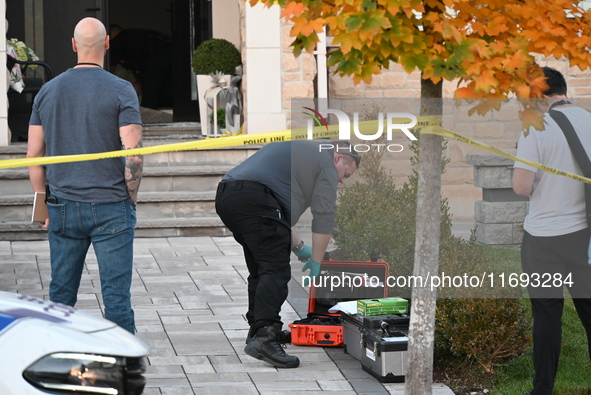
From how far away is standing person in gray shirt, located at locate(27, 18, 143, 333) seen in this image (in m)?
5.23

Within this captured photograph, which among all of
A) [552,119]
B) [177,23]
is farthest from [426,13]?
[177,23]

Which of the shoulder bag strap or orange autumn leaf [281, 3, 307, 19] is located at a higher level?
orange autumn leaf [281, 3, 307, 19]

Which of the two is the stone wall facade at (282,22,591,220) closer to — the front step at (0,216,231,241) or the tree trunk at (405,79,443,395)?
the front step at (0,216,231,241)

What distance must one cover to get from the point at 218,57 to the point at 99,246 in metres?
7.17

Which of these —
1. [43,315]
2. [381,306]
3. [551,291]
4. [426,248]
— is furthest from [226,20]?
[43,315]

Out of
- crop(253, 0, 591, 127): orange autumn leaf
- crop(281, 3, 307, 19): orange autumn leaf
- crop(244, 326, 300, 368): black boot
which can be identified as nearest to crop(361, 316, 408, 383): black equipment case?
crop(244, 326, 300, 368): black boot

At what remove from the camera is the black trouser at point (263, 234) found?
611 cm

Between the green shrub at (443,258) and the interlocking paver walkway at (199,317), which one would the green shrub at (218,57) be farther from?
the green shrub at (443,258)

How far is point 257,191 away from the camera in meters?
6.16

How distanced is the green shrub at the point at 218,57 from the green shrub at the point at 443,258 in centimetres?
403

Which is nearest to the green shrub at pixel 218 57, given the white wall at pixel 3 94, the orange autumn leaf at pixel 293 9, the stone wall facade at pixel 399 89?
the stone wall facade at pixel 399 89

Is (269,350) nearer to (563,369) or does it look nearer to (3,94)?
(563,369)

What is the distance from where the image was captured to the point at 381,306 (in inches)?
246

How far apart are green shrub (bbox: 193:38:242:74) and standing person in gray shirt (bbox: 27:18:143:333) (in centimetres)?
686
